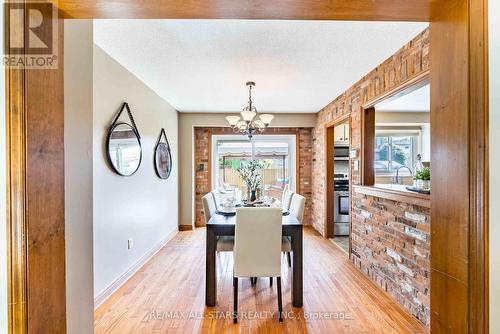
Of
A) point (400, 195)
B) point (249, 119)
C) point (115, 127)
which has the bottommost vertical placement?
point (400, 195)

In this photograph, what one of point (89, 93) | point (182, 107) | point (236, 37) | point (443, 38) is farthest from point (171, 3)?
point (182, 107)

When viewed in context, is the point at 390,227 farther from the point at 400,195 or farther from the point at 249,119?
the point at 249,119

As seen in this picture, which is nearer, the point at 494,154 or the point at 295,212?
the point at 494,154

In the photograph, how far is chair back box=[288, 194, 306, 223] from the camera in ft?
10.1

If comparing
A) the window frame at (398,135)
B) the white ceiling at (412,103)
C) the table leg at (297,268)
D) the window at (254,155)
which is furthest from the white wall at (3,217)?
the window frame at (398,135)

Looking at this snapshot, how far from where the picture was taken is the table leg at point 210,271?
94.4 inches

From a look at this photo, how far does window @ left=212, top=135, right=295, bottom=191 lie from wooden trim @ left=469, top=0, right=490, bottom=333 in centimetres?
493

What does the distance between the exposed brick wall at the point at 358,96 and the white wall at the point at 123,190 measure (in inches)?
111

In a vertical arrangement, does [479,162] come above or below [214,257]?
above

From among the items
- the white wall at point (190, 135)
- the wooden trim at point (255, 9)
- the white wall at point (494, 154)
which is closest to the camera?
the white wall at point (494, 154)

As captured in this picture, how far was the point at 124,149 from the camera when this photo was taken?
2881 millimetres

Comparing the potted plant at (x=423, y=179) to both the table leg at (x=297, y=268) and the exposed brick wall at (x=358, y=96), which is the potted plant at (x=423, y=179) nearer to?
the exposed brick wall at (x=358, y=96)

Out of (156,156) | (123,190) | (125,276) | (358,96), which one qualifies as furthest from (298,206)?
(156,156)

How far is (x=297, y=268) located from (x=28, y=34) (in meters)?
2.39
